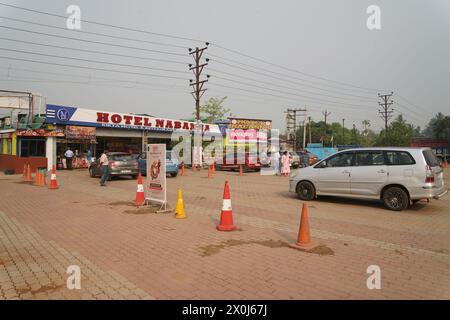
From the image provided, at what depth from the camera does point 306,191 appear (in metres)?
10.6

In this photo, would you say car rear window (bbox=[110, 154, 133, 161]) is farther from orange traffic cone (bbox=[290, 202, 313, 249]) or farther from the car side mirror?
orange traffic cone (bbox=[290, 202, 313, 249])

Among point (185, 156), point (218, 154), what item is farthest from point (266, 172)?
point (185, 156)

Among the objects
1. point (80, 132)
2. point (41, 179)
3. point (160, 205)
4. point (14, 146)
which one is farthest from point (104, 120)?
point (160, 205)

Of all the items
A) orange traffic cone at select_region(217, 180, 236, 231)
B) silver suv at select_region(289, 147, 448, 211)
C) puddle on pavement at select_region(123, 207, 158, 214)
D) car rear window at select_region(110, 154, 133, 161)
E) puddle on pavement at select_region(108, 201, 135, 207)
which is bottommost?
puddle on pavement at select_region(123, 207, 158, 214)

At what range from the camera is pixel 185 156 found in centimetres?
3169

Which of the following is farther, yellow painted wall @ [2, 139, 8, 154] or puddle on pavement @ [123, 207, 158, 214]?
yellow painted wall @ [2, 139, 8, 154]

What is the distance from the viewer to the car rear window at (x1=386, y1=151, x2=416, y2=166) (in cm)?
866

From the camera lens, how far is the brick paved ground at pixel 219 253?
3902 mm

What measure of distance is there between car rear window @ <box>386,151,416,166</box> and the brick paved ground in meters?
1.39

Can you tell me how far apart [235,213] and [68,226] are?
404cm

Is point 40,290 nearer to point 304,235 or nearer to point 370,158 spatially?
point 304,235

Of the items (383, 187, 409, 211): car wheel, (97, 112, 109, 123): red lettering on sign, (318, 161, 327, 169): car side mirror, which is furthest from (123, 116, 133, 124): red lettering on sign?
(383, 187, 409, 211): car wheel

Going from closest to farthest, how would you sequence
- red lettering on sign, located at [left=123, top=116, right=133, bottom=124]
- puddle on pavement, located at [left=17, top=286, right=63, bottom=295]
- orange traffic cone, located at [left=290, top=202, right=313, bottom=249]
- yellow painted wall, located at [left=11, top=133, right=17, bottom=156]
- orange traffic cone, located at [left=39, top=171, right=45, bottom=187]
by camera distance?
puddle on pavement, located at [left=17, top=286, right=63, bottom=295] → orange traffic cone, located at [left=290, top=202, right=313, bottom=249] → orange traffic cone, located at [left=39, top=171, right=45, bottom=187] → yellow painted wall, located at [left=11, top=133, right=17, bottom=156] → red lettering on sign, located at [left=123, top=116, right=133, bottom=124]

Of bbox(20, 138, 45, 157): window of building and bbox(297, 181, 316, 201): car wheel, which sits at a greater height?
bbox(20, 138, 45, 157): window of building
